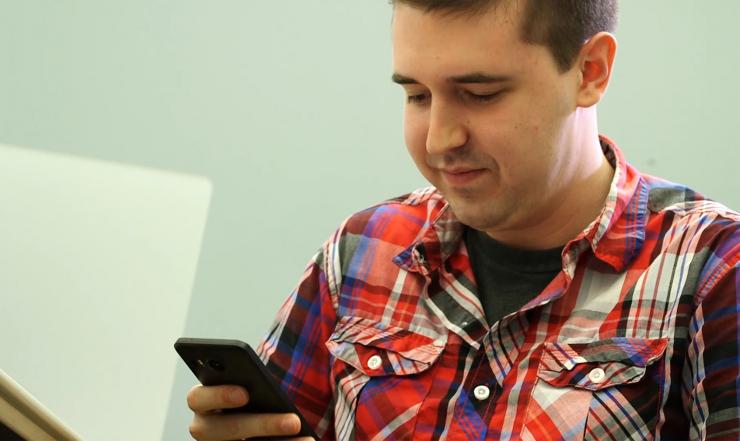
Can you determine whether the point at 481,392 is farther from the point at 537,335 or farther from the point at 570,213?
the point at 570,213

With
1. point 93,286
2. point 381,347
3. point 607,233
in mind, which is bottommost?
point 93,286

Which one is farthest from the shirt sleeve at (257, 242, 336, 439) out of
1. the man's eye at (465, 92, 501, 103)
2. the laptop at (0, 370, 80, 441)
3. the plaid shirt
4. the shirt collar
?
the laptop at (0, 370, 80, 441)

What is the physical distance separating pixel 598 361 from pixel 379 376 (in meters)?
0.23

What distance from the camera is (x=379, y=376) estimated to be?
105 cm

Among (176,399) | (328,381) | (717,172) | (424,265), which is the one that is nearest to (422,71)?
(424,265)

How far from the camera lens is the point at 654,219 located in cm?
101

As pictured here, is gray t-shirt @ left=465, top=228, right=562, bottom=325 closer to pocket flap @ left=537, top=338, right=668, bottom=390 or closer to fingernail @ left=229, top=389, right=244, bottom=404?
pocket flap @ left=537, top=338, right=668, bottom=390

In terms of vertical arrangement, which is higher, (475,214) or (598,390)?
(475,214)

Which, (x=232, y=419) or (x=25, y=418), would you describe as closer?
(x=25, y=418)

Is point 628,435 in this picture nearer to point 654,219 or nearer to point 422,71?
point 654,219

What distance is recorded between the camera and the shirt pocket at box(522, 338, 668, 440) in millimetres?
930

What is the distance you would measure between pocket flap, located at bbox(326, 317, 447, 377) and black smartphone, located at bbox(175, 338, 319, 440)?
0.12 m

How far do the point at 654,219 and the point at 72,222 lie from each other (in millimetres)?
878

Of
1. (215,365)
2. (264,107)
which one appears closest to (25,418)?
(215,365)
